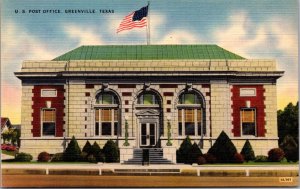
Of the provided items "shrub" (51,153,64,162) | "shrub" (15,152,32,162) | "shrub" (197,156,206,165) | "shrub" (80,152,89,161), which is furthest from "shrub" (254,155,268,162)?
"shrub" (15,152,32,162)

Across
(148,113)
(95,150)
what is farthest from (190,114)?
(95,150)

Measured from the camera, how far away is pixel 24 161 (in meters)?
25.2

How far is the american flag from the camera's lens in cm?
2442

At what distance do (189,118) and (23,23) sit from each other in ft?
28.2

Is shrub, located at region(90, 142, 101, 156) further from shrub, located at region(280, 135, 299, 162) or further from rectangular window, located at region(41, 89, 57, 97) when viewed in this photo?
shrub, located at region(280, 135, 299, 162)

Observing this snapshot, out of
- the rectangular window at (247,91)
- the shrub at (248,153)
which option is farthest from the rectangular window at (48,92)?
the shrub at (248,153)

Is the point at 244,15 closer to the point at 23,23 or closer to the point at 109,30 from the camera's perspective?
the point at 109,30

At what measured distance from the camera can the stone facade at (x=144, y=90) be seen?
26.0m

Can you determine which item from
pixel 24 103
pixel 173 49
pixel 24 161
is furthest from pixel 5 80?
pixel 173 49

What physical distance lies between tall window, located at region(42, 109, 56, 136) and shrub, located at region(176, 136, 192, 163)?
589cm

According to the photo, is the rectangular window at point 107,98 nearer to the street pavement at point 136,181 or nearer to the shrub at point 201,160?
the street pavement at point 136,181

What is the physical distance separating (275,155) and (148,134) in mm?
5799

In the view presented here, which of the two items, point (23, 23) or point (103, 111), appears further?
point (103, 111)

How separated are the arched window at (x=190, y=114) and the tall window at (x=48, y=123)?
19.1 ft
